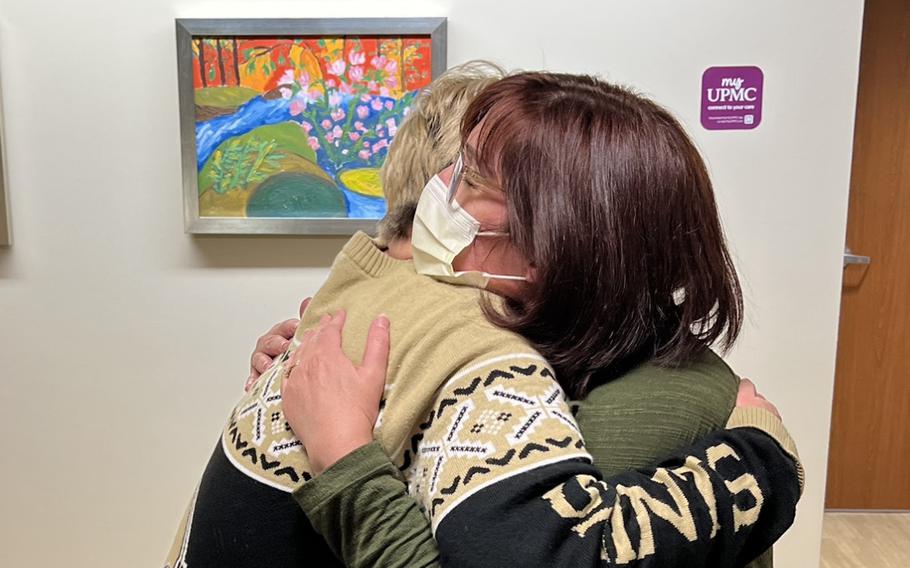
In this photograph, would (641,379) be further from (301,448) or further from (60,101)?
(60,101)

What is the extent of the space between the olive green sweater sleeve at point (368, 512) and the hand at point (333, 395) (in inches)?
0.8

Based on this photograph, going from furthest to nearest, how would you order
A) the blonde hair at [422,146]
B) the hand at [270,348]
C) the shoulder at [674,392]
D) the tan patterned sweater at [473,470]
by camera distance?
the hand at [270,348] < the blonde hair at [422,146] < the shoulder at [674,392] < the tan patterned sweater at [473,470]

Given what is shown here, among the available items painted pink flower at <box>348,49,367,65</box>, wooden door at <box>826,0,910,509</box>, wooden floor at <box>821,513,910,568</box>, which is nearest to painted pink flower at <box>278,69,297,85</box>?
painted pink flower at <box>348,49,367,65</box>

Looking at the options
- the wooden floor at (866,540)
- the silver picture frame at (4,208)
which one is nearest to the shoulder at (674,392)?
the silver picture frame at (4,208)

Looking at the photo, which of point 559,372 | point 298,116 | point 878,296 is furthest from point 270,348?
point 878,296

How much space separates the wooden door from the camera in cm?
271

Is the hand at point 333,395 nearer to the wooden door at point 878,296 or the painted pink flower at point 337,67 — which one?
the painted pink flower at point 337,67

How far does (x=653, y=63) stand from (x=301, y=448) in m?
1.49

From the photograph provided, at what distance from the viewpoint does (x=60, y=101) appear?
185 centimetres

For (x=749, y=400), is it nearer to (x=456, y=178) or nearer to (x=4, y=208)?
(x=456, y=178)

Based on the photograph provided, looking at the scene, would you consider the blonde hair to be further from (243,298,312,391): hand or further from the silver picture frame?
the silver picture frame

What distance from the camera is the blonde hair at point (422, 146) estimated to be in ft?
3.26

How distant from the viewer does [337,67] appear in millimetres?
1784

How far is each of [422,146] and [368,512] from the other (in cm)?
55
